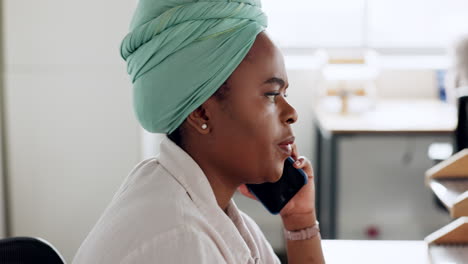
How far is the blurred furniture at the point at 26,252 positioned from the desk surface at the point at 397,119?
2.06 meters

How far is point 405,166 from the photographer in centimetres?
387

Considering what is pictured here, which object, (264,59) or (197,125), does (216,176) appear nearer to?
(197,125)

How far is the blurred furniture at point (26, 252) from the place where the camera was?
1.04 m

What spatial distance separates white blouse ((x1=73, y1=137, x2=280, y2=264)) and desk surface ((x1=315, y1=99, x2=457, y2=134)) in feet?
6.65

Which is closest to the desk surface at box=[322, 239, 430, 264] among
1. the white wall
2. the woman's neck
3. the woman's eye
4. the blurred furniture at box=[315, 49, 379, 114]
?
the woman's neck

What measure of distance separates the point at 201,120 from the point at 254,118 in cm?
8

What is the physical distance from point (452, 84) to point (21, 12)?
213 centimetres

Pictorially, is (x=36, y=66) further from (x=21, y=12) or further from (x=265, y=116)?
(x=265, y=116)

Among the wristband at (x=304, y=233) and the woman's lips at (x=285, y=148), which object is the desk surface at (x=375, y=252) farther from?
the woman's lips at (x=285, y=148)

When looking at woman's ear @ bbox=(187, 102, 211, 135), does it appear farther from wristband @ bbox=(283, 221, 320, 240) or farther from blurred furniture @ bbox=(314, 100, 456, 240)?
blurred furniture @ bbox=(314, 100, 456, 240)

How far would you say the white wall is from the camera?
294 centimetres

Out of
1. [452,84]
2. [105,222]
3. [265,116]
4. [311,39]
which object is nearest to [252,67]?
[265,116]

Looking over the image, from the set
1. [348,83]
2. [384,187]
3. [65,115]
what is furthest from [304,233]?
[384,187]

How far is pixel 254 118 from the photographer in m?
1.03
